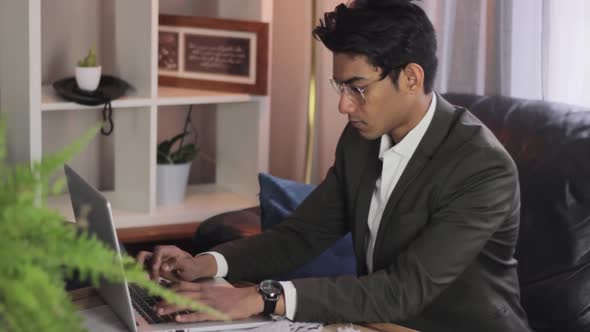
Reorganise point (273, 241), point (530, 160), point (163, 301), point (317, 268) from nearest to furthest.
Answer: point (163, 301), point (273, 241), point (530, 160), point (317, 268)

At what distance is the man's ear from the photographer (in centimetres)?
199

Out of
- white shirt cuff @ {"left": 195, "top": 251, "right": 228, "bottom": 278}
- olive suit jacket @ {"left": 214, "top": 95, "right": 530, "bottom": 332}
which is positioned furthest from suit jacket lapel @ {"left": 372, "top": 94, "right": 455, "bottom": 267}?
white shirt cuff @ {"left": 195, "top": 251, "right": 228, "bottom": 278}

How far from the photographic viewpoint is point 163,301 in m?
1.67

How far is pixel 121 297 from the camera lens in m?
1.56

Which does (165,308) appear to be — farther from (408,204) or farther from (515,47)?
(515,47)

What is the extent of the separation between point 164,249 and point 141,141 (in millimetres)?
1185

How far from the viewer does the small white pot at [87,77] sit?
2904 mm

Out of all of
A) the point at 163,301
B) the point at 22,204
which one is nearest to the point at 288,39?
the point at 163,301

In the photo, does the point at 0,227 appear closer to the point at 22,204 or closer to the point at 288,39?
the point at 22,204

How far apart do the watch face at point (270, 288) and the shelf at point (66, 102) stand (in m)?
1.31

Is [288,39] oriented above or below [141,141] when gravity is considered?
above

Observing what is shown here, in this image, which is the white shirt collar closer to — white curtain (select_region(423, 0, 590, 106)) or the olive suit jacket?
the olive suit jacket

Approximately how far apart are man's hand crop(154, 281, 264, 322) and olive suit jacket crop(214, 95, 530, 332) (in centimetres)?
9

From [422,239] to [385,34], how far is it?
0.41 m
